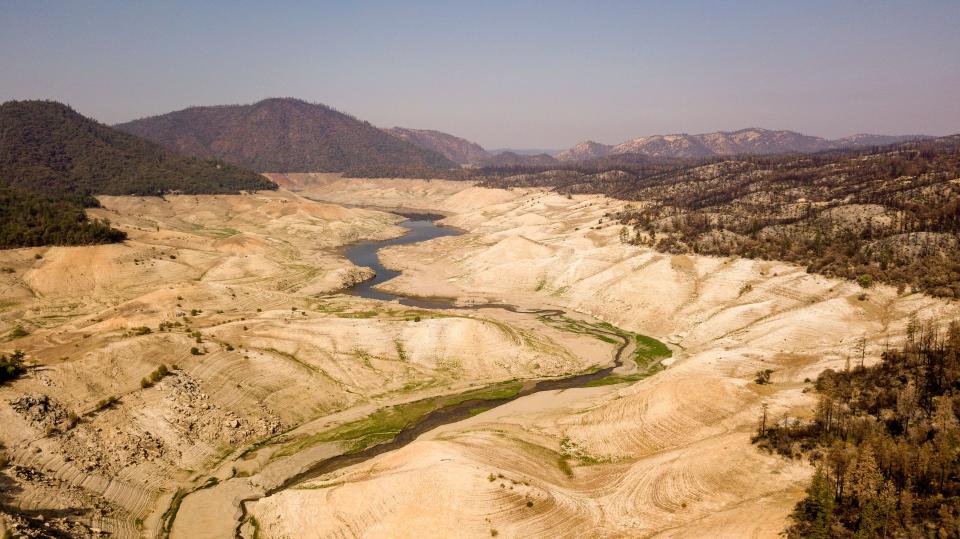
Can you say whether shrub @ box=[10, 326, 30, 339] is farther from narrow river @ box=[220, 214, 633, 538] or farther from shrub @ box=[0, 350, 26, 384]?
narrow river @ box=[220, 214, 633, 538]

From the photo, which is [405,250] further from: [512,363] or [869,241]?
[869,241]

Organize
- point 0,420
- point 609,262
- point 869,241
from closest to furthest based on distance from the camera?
point 0,420, point 869,241, point 609,262

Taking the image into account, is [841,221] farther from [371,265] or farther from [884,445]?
[371,265]

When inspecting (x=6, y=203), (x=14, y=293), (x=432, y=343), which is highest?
(x=6, y=203)

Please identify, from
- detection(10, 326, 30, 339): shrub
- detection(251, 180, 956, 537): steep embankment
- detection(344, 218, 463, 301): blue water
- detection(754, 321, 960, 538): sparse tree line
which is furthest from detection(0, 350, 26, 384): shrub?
detection(344, 218, 463, 301): blue water

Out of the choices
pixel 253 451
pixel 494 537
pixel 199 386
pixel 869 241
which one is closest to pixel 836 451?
pixel 494 537

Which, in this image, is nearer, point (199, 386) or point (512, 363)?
point (199, 386)

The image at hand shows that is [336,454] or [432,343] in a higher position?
[432,343]

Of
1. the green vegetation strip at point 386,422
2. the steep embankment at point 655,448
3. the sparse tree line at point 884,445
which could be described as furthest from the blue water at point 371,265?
the sparse tree line at point 884,445
